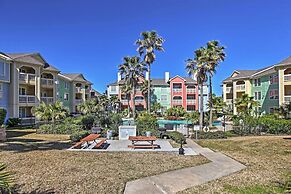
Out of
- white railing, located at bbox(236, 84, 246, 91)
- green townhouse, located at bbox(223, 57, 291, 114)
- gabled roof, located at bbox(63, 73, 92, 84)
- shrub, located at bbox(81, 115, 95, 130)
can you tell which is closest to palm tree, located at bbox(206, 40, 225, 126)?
green townhouse, located at bbox(223, 57, 291, 114)

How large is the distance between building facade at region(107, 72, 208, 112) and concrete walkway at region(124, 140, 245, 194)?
4973 cm

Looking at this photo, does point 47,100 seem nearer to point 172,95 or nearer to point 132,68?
point 132,68

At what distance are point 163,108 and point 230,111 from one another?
16.9 metres

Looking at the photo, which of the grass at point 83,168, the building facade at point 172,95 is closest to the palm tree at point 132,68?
the building facade at point 172,95

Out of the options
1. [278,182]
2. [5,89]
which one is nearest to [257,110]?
[278,182]

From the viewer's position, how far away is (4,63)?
105ft

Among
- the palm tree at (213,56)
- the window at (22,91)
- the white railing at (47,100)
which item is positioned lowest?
the white railing at (47,100)

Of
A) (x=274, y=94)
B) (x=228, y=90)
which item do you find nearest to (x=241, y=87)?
(x=228, y=90)

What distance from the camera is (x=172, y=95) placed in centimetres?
6253

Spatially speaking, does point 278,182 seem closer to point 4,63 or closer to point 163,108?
point 4,63

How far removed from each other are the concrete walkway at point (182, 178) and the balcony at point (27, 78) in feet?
101

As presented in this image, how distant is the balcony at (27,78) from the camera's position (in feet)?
113

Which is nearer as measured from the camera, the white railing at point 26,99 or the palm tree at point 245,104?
the white railing at point 26,99

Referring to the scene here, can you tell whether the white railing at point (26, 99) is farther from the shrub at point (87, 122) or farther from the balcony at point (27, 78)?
the shrub at point (87, 122)
